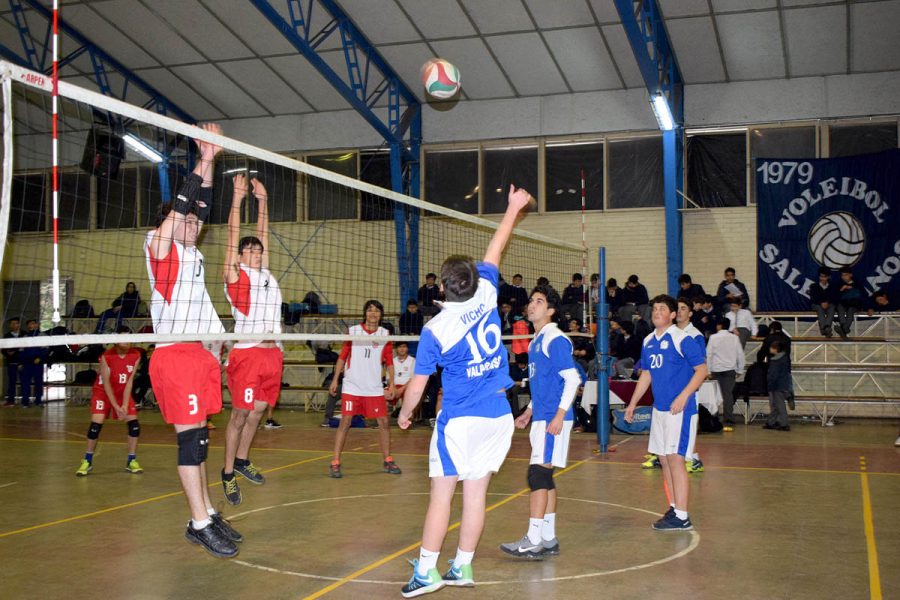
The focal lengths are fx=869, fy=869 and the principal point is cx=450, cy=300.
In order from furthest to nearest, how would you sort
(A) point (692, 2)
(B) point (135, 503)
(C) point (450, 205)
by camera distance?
(C) point (450, 205) < (A) point (692, 2) < (B) point (135, 503)

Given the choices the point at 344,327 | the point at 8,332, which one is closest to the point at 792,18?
the point at 344,327

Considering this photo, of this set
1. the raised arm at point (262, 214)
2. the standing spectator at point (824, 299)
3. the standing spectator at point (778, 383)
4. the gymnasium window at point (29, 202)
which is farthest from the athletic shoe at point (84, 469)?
the gymnasium window at point (29, 202)

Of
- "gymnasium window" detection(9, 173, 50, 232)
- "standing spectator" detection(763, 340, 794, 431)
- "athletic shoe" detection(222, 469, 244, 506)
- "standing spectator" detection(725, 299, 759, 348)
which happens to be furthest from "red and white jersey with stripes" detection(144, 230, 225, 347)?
"gymnasium window" detection(9, 173, 50, 232)

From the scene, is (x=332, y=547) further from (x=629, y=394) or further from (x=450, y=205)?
(x=450, y=205)

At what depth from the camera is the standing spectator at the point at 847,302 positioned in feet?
56.0

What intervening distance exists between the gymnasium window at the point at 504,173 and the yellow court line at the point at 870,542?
13333mm

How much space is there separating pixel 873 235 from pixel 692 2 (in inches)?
239

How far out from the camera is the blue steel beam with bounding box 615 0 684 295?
53.1 feet

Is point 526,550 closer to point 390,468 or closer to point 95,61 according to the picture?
point 390,468

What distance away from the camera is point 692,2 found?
683 inches

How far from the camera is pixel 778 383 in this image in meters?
15.2

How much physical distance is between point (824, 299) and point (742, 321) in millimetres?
1884

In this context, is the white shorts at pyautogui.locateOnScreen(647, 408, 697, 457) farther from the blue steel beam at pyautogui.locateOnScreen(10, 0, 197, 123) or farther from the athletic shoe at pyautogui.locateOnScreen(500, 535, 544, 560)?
the blue steel beam at pyautogui.locateOnScreen(10, 0, 197, 123)

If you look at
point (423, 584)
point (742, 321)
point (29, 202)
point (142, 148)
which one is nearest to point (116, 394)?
point (423, 584)
